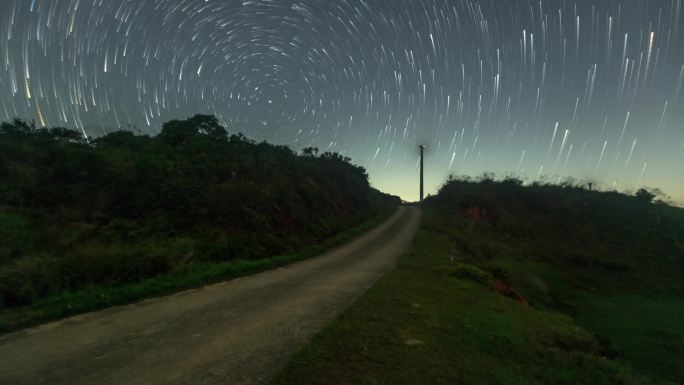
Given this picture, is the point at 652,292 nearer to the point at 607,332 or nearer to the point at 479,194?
the point at 607,332

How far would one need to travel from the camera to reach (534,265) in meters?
21.1

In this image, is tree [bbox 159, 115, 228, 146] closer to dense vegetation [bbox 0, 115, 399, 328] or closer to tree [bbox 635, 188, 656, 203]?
dense vegetation [bbox 0, 115, 399, 328]

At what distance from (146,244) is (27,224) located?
16.0 ft

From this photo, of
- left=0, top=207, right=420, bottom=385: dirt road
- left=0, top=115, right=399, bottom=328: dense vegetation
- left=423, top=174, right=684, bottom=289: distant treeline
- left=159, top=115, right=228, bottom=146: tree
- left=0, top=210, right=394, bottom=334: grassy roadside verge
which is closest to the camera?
left=0, top=207, right=420, bottom=385: dirt road

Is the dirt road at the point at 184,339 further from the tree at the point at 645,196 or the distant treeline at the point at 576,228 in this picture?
the tree at the point at 645,196

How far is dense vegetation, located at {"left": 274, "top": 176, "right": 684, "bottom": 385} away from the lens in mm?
5164

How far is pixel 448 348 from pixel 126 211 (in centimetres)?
1635

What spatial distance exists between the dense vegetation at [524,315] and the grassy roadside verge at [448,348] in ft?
0.09

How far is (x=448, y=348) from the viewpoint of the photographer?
5.82 meters

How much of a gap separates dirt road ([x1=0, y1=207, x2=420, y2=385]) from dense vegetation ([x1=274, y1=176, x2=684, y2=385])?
727 millimetres

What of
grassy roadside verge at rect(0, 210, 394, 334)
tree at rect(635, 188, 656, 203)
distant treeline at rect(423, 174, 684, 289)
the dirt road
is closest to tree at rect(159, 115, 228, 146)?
grassy roadside verge at rect(0, 210, 394, 334)

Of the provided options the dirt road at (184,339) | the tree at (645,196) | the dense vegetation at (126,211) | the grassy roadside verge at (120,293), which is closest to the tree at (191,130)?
the dense vegetation at (126,211)

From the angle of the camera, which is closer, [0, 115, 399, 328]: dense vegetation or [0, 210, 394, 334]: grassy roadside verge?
[0, 210, 394, 334]: grassy roadside verge

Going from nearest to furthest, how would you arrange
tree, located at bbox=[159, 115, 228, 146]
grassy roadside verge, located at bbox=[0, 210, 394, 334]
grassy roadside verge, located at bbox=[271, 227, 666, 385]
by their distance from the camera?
1. grassy roadside verge, located at bbox=[271, 227, 666, 385]
2. grassy roadside verge, located at bbox=[0, 210, 394, 334]
3. tree, located at bbox=[159, 115, 228, 146]
